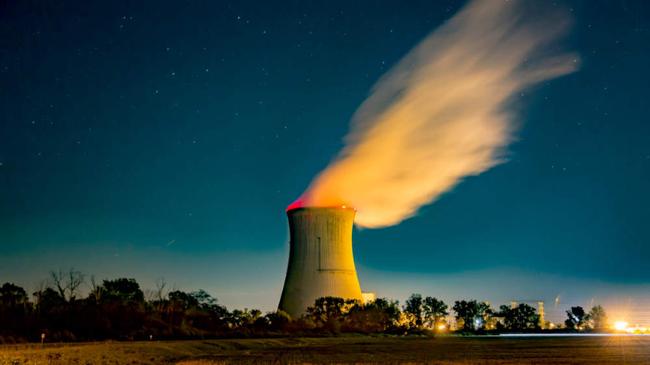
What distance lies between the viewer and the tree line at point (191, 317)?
45.1 meters

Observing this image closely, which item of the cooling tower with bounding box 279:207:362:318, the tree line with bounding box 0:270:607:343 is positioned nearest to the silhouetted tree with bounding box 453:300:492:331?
the tree line with bounding box 0:270:607:343

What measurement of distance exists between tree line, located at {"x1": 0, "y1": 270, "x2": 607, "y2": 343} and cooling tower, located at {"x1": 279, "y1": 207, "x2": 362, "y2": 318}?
317 centimetres

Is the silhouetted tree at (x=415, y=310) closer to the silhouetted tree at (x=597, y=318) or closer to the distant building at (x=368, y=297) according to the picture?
the distant building at (x=368, y=297)

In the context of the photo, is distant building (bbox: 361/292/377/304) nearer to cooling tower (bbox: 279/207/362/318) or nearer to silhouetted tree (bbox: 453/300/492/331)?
silhouetted tree (bbox: 453/300/492/331)

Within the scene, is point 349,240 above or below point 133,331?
above

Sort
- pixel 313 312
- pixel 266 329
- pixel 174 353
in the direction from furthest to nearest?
pixel 313 312 → pixel 266 329 → pixel 174 353

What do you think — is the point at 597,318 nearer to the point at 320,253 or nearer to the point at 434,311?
the point at 434,311

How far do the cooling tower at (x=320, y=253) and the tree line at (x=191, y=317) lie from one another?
3168 millimetres

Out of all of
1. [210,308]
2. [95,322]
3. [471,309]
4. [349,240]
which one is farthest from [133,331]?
[471,309]

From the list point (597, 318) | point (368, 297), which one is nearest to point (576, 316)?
point (597, 318)

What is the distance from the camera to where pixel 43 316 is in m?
46.9

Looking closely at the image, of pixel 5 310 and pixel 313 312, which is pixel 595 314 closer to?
pixel 313 312

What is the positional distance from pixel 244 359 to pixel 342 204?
1141 inches

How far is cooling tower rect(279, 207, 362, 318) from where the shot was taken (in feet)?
173
